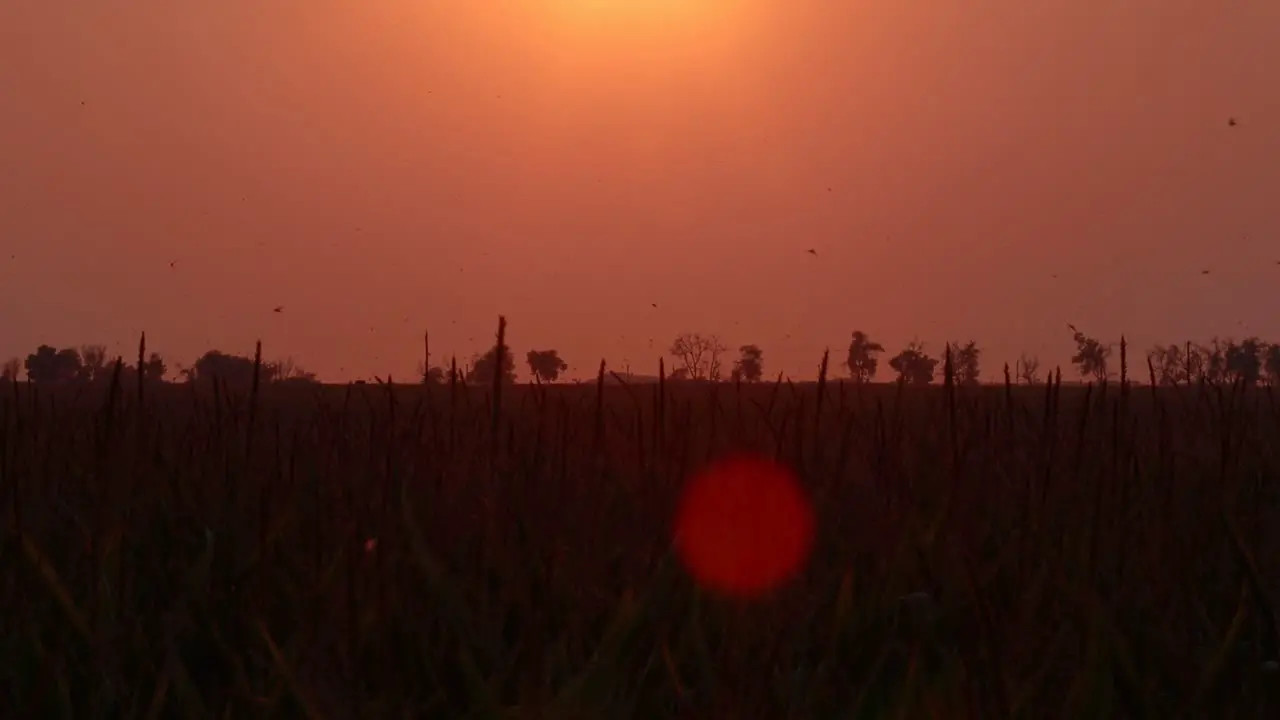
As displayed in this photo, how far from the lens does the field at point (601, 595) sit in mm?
1879

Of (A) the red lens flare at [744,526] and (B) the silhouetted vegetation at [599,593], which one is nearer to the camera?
(B) the silhouetted vegetation at [599,593]

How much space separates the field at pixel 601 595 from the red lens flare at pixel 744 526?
0.23 feet

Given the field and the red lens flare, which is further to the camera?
the red lens flare

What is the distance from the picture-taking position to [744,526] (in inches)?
111

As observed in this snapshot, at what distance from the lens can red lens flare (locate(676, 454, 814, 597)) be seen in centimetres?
255

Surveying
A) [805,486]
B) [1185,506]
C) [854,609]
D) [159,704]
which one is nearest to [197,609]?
[159,704]

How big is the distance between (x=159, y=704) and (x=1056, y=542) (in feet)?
7.57

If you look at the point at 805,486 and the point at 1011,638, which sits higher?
the point at 805,486

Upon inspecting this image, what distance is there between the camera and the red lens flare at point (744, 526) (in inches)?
101

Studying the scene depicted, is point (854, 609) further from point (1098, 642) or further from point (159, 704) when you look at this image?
point (159, 704)

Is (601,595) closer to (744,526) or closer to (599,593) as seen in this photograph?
(599,593)

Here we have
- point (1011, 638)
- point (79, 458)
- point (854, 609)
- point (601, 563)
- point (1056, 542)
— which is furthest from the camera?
point (79, 458)

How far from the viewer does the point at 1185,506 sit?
132 inches

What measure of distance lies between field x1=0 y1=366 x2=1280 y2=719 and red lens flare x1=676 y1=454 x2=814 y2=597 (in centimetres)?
7
